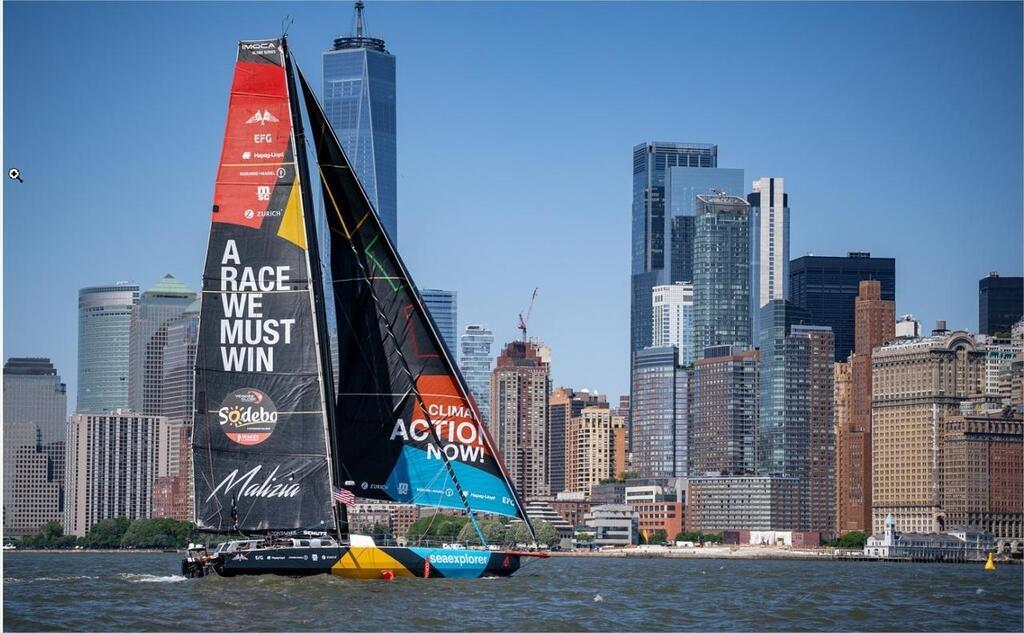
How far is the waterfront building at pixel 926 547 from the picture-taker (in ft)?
615

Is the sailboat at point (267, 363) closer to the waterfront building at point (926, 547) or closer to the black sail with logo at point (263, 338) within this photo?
the black sail with logo at point (263, 338)

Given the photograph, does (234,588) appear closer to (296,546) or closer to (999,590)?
(296,546)

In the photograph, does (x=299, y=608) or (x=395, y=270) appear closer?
(x=299, y=608)

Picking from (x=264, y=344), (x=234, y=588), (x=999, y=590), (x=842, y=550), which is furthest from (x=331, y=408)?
(x=842, y=550)

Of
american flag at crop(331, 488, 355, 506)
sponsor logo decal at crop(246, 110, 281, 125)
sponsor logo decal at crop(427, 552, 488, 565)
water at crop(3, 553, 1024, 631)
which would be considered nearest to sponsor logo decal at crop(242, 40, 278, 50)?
sponsor logo decal at crop(246, 110, 281, 125)

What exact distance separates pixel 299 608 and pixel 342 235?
40.3ft

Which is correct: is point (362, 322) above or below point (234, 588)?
above

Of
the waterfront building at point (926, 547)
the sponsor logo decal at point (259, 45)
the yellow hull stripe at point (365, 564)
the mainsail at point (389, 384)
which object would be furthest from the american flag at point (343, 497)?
the waterfront building at point (926, 547)

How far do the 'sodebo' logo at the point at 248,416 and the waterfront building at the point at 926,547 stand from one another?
147 metres


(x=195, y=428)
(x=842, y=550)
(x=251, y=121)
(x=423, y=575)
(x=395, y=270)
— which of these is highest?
(x=251, y=121)

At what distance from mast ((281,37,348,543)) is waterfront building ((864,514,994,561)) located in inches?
5749

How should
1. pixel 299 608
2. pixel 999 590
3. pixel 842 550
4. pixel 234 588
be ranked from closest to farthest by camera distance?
1. pixel 299 608
2. pixel 234 588
3. pixel 999 590
4. pixel 842 550

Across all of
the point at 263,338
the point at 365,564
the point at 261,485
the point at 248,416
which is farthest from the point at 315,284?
the point at 365,564

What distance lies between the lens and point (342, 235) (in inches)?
1938
